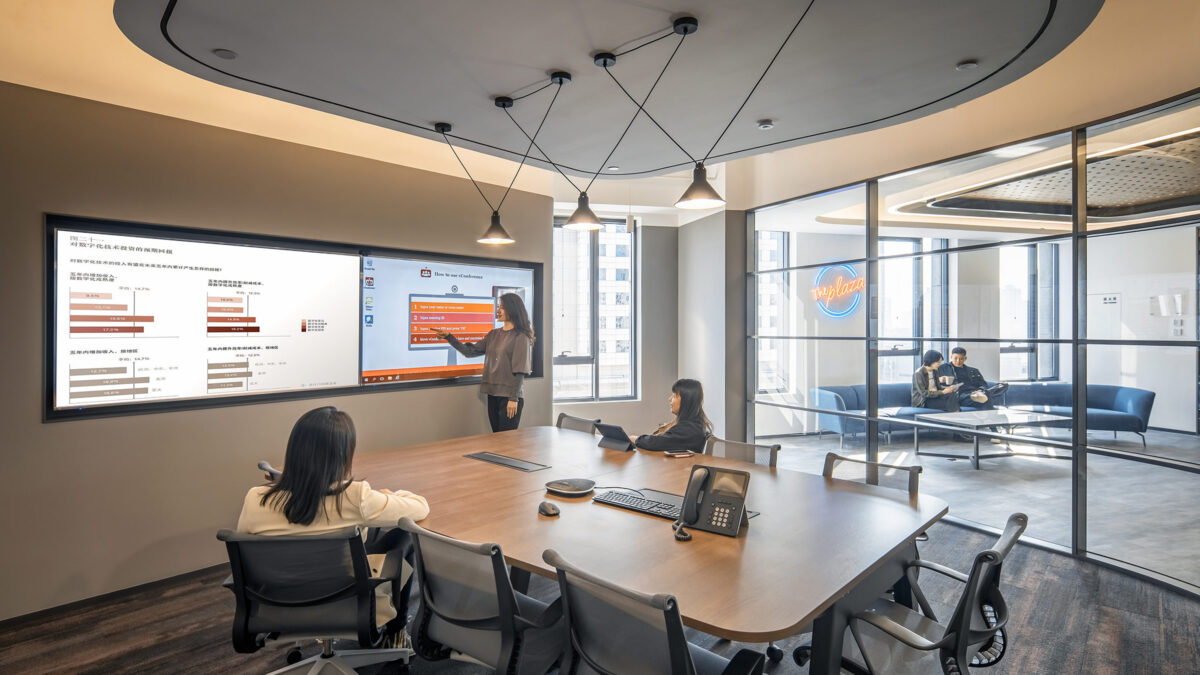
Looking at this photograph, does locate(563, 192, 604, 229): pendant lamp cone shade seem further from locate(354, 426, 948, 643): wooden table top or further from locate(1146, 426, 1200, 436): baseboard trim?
locate(1146, 426, 1200, 436): baseboard trim

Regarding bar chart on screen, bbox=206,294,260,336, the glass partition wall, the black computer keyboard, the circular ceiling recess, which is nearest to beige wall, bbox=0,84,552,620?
bar chart on screen, bbox=206,294,260,336

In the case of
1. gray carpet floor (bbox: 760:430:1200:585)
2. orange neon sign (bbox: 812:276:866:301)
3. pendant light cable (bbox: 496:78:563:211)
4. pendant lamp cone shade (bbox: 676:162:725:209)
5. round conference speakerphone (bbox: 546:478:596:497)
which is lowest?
gray carpet floor (bbox: 760:430:1200:585)

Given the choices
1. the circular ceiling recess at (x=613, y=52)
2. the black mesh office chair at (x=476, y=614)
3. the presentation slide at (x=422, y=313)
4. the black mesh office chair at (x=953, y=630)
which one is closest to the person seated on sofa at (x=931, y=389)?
the circular ceiling recess at (x=613, y=52)

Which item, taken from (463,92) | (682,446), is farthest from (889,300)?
(463,92)

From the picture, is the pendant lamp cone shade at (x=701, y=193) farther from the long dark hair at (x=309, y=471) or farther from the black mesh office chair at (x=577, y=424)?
the long dark hair at (x=309, y=471)

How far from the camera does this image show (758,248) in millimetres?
6539

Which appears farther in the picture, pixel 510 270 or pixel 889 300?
pixel 510 270

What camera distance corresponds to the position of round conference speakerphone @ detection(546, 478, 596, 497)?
8.25 ft

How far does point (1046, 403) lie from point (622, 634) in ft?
13.0

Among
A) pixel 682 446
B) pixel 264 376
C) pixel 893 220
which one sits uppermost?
pixel 893 220

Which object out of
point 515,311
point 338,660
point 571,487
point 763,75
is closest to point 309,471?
point 338,660

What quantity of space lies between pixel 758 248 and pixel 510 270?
114 inches

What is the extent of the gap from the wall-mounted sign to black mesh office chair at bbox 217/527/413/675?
4.79m

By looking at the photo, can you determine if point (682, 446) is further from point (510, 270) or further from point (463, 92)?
point (510, 270)
